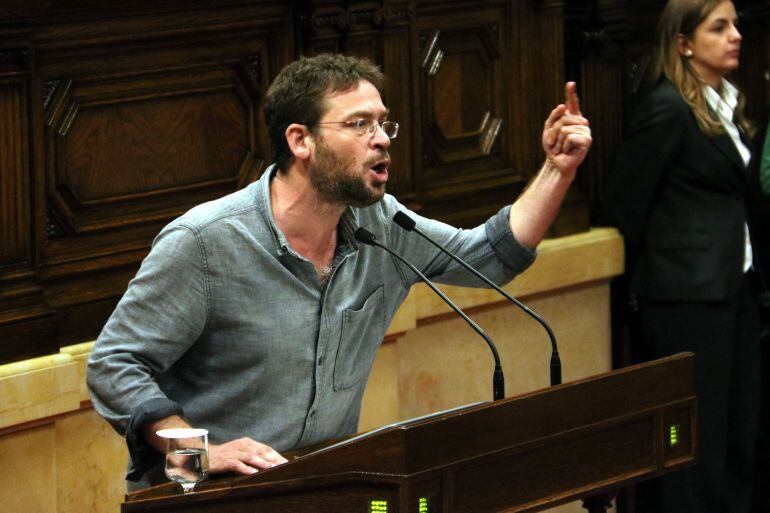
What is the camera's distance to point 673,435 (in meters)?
3.42

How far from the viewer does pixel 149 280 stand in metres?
3.35

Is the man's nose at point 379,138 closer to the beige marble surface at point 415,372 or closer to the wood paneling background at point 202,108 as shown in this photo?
the wood paneling background at point 202,108

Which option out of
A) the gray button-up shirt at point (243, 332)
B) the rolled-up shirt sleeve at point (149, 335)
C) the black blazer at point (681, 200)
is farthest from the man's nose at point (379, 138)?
the black blazer at point (681, 200)

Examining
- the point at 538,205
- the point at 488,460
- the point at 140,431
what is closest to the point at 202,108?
Result: the point at 538,205

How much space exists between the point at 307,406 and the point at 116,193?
4.09 ft

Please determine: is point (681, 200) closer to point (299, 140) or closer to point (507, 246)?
point (507, 246)

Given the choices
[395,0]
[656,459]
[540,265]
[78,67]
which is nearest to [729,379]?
[540,265]

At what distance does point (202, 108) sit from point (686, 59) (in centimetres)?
176

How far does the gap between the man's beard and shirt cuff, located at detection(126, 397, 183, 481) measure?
603mm

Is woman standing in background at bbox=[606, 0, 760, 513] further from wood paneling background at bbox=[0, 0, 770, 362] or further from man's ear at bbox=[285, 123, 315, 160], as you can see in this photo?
man's ear at bbox=[285, 123, 315, 160]

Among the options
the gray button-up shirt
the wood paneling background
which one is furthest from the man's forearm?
the wood paneling background

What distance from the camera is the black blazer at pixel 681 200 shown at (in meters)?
5.34

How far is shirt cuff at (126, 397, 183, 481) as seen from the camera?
10.5 feet

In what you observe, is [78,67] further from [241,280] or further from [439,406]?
[439,406]
